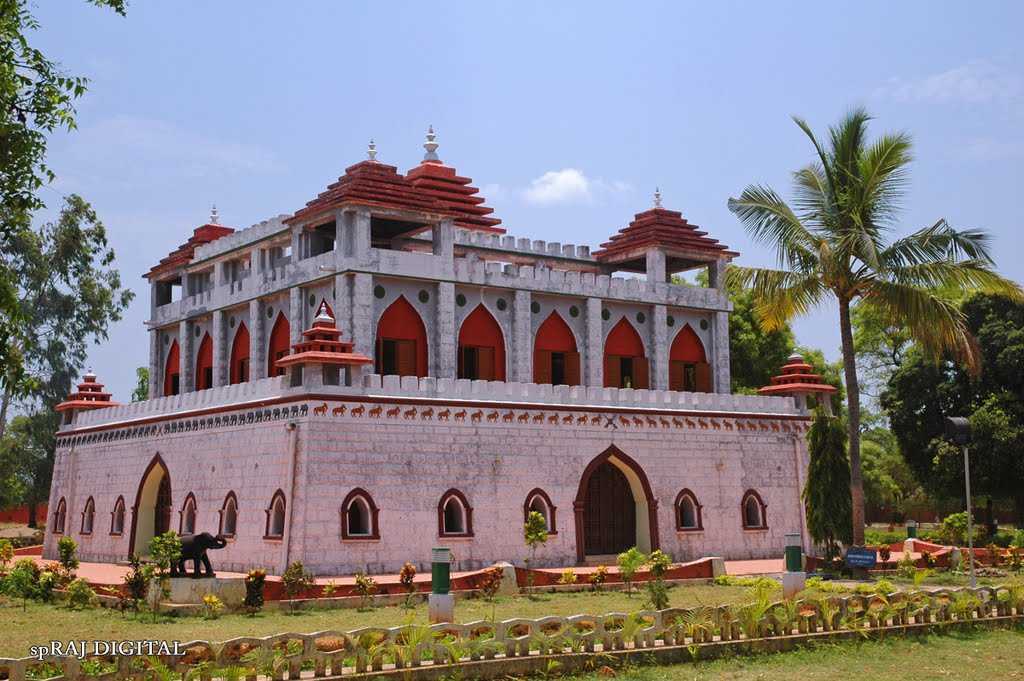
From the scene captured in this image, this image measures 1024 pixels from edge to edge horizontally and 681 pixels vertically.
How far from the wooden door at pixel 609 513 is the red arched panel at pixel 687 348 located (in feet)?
15.6

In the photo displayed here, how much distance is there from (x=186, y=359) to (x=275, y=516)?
10.1 meters

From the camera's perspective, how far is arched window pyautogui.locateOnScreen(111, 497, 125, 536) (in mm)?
27938

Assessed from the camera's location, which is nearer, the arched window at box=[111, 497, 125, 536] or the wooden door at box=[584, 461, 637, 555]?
the wooden door at box=[584, 461, 637, 555]

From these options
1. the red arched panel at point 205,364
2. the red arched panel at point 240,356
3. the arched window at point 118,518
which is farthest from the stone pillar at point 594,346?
the arched window at point 118,518

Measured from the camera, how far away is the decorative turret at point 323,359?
2217 cm

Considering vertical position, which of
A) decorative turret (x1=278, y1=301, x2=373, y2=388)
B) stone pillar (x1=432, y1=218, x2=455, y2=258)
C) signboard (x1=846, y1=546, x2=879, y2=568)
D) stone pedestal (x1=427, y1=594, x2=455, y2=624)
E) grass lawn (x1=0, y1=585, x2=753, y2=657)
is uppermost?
stone pillar (x1=432, y1=218, x2=455, y2=258)

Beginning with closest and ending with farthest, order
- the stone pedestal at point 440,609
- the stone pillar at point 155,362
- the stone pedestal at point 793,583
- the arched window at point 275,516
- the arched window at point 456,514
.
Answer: the stone pedestal at point 440,609, the stone pedestal at point 793,583, the arched window at point 275,516, the arched window at point 456,514, the stone pillar at point 155,362

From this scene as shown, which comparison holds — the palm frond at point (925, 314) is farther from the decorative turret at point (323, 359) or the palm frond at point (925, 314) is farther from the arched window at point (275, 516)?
the arched window at point (275, 516)

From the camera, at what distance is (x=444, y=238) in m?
26.1

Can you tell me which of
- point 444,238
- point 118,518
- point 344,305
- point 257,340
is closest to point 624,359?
point 444,238

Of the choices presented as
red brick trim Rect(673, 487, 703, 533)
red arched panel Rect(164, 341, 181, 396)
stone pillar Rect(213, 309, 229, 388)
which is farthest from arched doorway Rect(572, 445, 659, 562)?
red arched panel Rect(164, 341, 181, 396)

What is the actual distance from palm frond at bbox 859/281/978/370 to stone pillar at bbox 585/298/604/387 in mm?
7163

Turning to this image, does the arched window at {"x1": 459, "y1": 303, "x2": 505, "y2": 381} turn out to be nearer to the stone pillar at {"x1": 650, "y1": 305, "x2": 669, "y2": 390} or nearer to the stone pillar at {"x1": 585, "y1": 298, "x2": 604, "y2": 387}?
the stone pillar at {"x1": 585, "y1": 298, "x2": 604, "y2": 387}

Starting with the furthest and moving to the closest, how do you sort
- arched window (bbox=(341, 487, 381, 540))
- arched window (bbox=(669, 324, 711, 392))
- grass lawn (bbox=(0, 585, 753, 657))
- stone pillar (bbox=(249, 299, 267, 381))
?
arched window (bbox=(669, 324, 711, 392)) → stone pillar (bbox=(249, 299, 267, 381)) → arched window (bbox=(341, 487, 381, 540)) → grass lawn (bbox=(0, 585, 753, 657))
